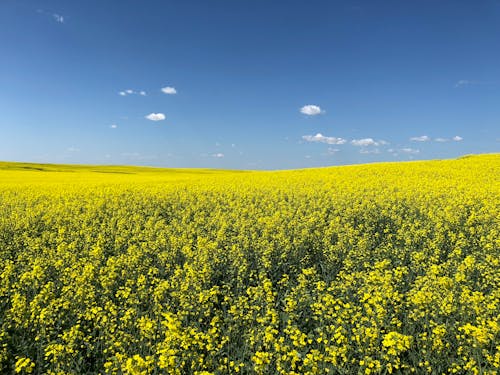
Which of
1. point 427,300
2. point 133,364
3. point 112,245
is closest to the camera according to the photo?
point 133,364

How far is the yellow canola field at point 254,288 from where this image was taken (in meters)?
4.32

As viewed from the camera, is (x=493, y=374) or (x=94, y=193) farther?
(x=94, y=193)

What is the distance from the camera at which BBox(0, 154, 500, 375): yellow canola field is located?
14.2ft

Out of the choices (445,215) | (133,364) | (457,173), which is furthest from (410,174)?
(133,364)

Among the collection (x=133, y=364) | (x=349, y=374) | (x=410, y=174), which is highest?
(x=410, y=174)

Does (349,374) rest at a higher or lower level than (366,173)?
lower

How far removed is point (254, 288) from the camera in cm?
574

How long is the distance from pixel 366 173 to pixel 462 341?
87.3 ft

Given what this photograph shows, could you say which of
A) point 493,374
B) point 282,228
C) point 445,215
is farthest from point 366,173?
point 493,374

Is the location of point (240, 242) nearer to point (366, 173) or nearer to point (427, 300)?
point (427, 300)

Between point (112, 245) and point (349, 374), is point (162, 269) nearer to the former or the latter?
point (112, 245)

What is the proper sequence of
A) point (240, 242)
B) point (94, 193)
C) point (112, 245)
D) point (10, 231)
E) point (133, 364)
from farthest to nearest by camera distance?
point (94, 193) → point (10, 231) → point (112, 245) → point (240, 242) → point (133, 364)

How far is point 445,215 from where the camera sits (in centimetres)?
1154

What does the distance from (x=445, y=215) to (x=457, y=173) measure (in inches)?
685
